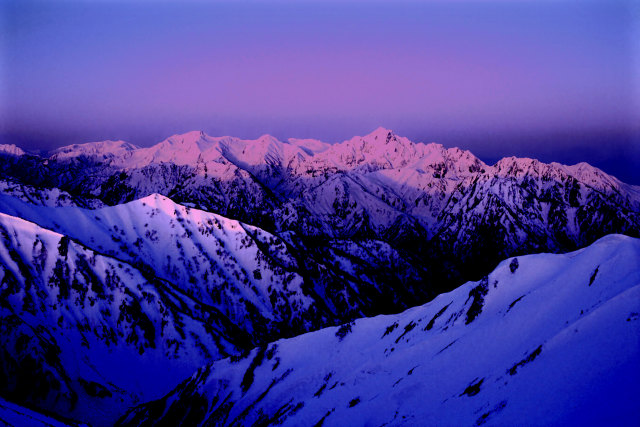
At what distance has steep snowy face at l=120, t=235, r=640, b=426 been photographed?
2294 centimetres

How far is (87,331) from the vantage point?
12106 centimetres

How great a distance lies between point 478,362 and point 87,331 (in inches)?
4651

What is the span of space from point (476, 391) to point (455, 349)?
438 inches

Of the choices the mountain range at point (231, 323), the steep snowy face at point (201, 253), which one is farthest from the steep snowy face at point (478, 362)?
the steep snowy face at point (201, 253)

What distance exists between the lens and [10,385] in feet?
324

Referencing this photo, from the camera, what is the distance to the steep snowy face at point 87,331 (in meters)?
102

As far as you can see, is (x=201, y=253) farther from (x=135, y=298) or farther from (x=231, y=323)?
(x=135, y=298)

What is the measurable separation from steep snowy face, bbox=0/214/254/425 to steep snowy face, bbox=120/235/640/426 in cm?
4595

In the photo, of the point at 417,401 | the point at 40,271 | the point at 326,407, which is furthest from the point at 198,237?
the point at 417,401

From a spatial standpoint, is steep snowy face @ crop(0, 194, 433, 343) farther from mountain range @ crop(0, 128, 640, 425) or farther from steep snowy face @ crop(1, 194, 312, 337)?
mountain range @ crop(0, 128, 640, 425)

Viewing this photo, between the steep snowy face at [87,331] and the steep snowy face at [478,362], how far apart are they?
4595 centimetres

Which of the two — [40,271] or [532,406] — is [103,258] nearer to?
[40,271]

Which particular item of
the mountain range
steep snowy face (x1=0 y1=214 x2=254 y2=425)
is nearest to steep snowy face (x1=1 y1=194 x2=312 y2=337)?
the mountain range

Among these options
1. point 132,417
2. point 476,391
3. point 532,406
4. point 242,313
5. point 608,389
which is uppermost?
point 608,389
